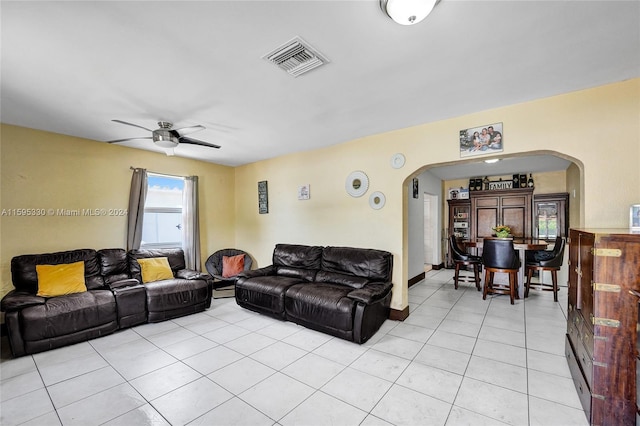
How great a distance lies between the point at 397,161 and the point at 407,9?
227 centimetres

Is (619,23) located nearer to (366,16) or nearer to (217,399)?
(366,16)

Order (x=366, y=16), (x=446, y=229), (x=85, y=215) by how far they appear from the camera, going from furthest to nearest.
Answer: (x=446, y=229)
(x=85, y=215)
(x=366, y=16)

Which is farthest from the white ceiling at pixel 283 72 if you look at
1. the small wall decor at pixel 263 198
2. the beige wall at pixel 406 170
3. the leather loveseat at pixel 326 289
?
the small wall decor at pixel 263 198

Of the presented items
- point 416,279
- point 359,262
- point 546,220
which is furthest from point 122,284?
point 546,220

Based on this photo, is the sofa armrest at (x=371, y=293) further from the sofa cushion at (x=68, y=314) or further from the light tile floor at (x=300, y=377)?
the sofa cushion at (x=68, y=314)

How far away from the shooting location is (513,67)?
208 centimetres

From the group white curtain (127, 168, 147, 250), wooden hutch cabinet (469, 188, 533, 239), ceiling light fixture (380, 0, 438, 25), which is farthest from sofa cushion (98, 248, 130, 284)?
wooden hutch cabinet (469, 188, 533, 239)

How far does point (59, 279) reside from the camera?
325cm

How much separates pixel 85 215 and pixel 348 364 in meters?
4.21

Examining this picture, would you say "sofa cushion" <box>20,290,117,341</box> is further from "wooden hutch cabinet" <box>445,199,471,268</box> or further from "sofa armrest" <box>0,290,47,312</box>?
"wooden hutch cabinet" <box>445,199,471,268</box>

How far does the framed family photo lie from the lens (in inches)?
111

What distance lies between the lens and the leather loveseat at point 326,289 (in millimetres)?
2959

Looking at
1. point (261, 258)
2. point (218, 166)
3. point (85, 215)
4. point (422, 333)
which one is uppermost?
point (218, 166)

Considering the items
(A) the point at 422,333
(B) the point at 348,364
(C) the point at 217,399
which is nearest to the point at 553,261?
(A) the point at 422,333
